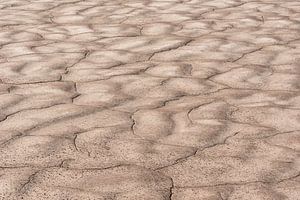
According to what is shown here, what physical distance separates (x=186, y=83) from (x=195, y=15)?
202 centimetres

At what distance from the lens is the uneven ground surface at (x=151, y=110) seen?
71.4 inches

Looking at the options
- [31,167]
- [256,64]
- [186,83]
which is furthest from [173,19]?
[31,167]

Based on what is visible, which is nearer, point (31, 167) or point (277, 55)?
point (31, 167)

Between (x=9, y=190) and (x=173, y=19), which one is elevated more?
(x=9, y=190)

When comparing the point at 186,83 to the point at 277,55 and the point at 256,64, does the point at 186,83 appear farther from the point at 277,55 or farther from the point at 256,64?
the point at 277,55

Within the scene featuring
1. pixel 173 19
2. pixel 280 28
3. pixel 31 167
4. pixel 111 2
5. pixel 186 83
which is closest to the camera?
pixel 31 167

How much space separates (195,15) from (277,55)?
150 cm

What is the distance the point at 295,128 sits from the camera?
225 centimetres

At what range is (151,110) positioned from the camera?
2.47m

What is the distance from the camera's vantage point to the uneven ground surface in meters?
1.81

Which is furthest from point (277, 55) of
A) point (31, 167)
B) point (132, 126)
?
point (31, 167)

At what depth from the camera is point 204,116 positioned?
2387 mm

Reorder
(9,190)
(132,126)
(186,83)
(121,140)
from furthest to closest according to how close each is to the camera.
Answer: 1. (186,83)
2. (132,126)
3. (121,140)
4. (9,190)

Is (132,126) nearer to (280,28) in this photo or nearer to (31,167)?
(31,167)
